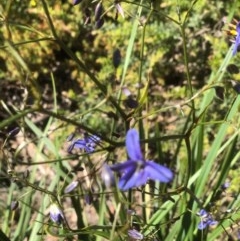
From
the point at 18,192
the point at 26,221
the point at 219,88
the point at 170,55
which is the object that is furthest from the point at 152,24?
the point at 219,88

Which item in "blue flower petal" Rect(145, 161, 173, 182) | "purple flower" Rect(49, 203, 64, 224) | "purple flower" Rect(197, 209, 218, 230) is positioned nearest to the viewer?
"blue flower petal" Rect(145, 161, 173, 182)

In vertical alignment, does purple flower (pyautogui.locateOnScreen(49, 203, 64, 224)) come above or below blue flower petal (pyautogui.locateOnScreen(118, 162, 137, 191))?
below

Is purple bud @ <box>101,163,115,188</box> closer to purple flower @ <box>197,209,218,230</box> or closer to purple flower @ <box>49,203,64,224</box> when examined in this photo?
purple flower @ <box>49,203,64,224</box>

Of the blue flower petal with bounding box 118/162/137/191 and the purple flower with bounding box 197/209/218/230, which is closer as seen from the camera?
the blue flower petal with bounding box 118/162/137/191

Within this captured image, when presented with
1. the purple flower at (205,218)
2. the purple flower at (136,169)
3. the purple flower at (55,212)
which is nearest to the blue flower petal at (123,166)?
the purple flower at (136,169)

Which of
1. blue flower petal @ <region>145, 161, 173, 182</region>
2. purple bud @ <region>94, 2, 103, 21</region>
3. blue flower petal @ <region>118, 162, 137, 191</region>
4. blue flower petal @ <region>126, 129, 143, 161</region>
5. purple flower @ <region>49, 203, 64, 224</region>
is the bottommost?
purple flower @ <region>49, 203, 64, 224</region>

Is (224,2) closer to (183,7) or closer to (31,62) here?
(183,7)

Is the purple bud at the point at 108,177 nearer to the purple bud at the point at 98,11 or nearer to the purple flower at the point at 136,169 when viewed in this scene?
the purple flower at the point at 136,169

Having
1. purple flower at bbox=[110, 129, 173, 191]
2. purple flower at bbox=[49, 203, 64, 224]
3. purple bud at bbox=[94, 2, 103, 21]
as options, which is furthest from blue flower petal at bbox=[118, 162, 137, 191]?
purple bud at bbox=[94, 2, 103, 21]

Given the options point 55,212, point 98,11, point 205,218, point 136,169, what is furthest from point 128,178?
point 205,218
